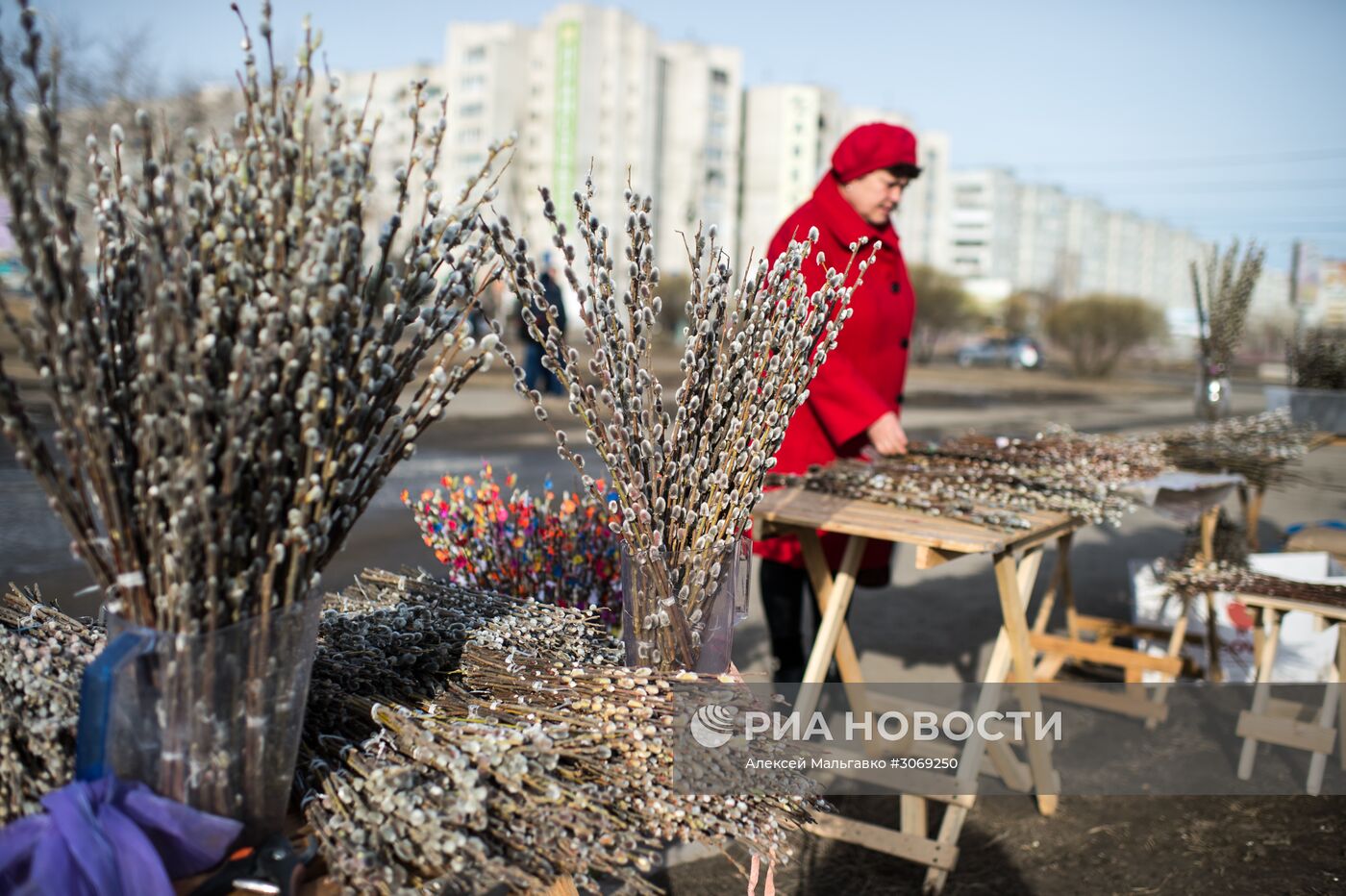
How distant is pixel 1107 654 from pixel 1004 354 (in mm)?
38715

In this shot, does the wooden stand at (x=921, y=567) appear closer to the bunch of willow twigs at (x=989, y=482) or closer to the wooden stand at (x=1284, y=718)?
the bunch of willow twigs at (x=989, y=482)

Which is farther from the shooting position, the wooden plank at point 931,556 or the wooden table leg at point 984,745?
the wooden table leg at point 984,745

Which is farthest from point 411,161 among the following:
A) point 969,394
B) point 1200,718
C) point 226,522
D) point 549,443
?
point 969,394

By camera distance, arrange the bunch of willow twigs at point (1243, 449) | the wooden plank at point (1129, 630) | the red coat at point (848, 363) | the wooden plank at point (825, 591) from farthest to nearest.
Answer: the wooden plank at point (1129, 630) < the bunch of willow twigs at point (1243, 449) < the red coat at point (848, 363) < the wooden plank at point (825, 591)

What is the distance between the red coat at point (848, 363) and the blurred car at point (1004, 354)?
3638 cm

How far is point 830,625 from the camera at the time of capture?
9.90 feet

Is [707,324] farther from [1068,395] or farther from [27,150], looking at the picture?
[1068,395]

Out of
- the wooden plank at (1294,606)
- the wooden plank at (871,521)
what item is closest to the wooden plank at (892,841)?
the wooden plank at (871,521)

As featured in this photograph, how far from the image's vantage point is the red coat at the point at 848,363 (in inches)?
129

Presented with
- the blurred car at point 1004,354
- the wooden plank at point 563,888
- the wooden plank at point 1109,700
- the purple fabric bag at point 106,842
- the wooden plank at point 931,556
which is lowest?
the blurred car at point 1004,354

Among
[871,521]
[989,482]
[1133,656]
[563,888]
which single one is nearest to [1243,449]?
[1133,656]

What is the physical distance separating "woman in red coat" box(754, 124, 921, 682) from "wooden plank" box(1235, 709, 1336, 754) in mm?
1437

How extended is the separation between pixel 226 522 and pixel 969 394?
23375 millimetres

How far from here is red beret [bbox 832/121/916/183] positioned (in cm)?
332
